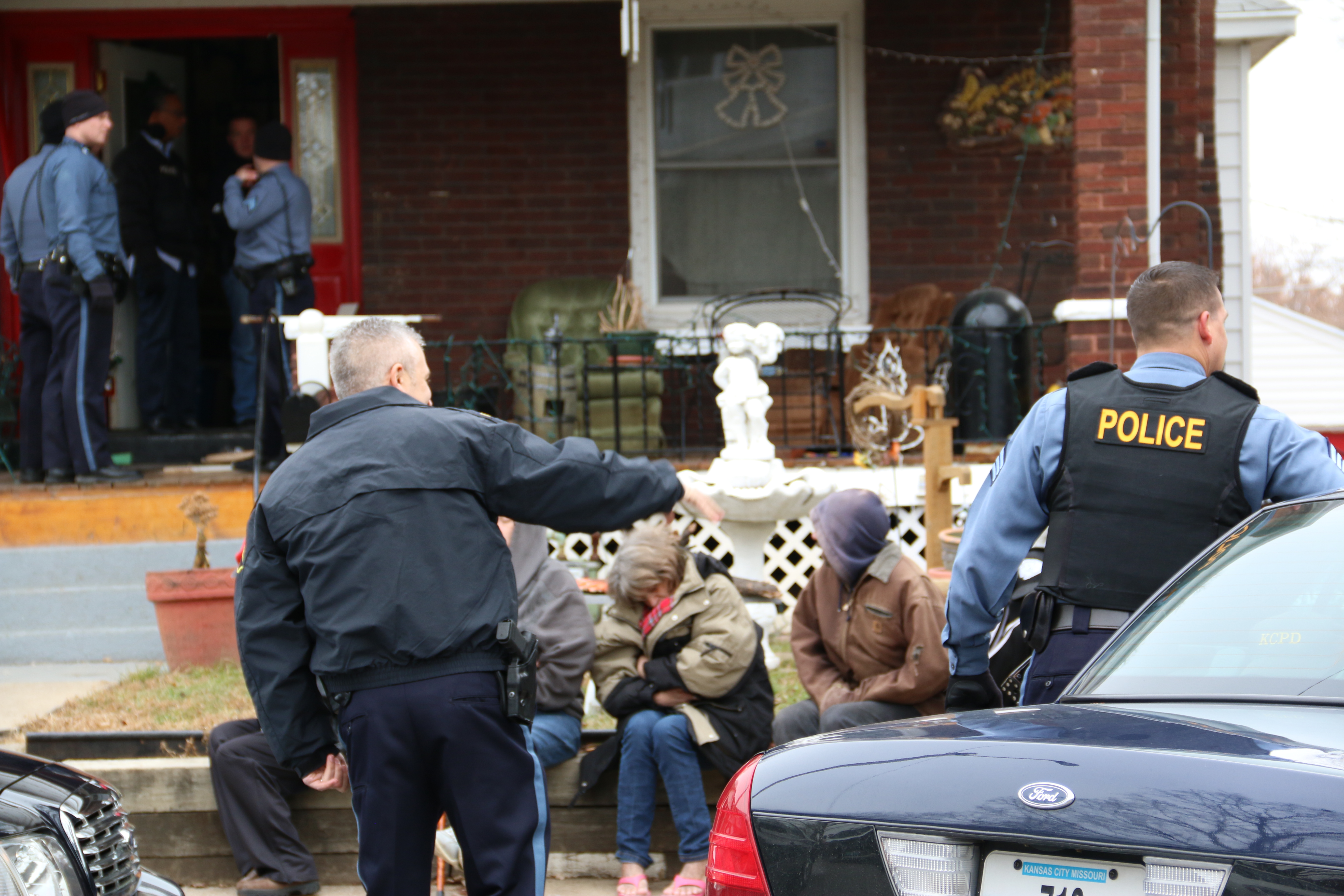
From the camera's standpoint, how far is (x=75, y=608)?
23.3ft

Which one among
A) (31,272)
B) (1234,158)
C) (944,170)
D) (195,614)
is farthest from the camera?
(1234,158)

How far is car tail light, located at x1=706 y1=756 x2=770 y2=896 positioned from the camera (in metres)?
2.22

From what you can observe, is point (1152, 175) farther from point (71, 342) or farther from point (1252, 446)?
point (71, 342)

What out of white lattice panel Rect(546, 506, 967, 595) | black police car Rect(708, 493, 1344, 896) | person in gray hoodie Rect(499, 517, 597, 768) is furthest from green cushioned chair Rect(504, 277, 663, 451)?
black police car Rect(708, 493, 1344, 896)

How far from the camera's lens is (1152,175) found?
7.03 meters

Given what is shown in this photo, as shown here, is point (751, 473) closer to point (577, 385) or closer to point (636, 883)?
point (577, 385)

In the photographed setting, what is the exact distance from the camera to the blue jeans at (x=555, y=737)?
15.0 feet

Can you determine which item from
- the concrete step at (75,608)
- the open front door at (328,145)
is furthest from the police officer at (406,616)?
the open front door at (328,145)

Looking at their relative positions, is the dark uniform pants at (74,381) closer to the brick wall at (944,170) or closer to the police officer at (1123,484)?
the brick wall at (944,170)

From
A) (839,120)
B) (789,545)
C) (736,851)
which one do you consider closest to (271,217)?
(789,545)

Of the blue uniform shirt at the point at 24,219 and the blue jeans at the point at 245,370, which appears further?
the blue jeans at the point at 245,370

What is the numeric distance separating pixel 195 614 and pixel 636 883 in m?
2.98

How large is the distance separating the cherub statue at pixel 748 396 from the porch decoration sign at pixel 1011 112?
348 centimetres

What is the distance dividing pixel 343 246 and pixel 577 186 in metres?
1.77
